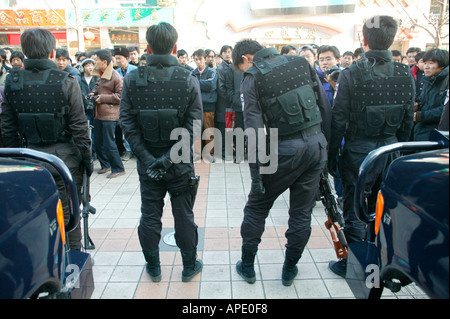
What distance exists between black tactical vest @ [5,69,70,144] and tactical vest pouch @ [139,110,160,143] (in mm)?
750

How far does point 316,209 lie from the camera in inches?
174

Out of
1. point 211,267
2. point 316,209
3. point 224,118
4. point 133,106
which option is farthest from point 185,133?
point 224,118

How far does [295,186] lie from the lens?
2707mm

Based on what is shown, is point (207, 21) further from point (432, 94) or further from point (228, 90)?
point (432, 94)

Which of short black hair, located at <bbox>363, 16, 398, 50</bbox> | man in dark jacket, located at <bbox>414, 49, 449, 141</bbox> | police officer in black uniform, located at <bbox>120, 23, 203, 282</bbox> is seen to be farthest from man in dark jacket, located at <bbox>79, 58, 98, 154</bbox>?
man in dark jacket, located at <bbox>414, 49, 449, 141</bbox>

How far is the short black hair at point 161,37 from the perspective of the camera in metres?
2.59

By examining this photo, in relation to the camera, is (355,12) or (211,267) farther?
(355,12)

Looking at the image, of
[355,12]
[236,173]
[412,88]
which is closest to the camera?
[412,88]

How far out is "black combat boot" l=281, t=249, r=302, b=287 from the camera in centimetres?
278

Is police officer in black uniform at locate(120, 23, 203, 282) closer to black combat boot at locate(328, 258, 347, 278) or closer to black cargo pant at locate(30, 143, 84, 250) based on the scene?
black cargo pant at locate(30, 143, 84, 250)

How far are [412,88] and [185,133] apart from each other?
1.86 metres

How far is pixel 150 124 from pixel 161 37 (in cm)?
66

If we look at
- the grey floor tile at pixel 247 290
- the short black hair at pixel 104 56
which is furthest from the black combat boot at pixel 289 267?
the short black hair at pixel 104 56
